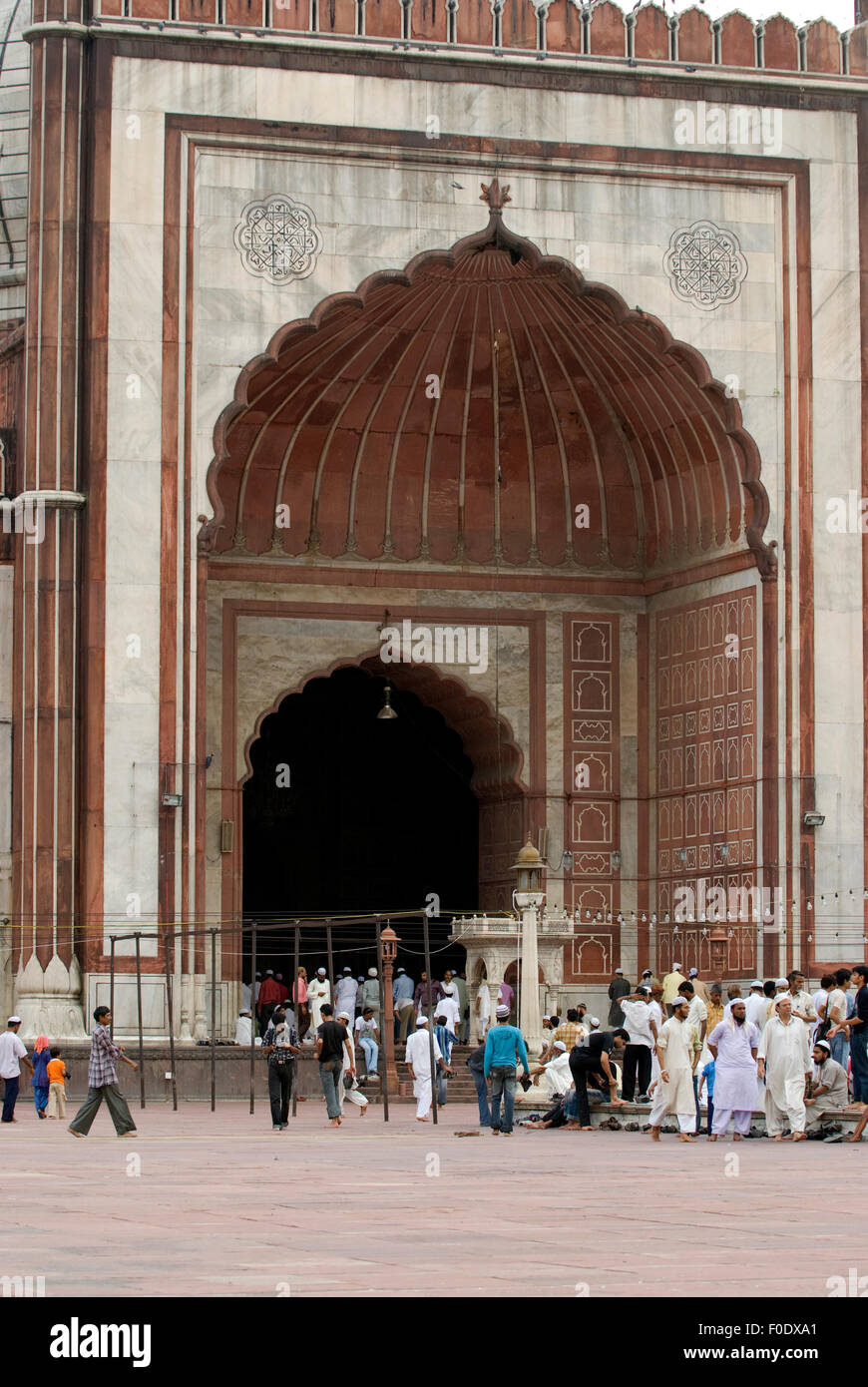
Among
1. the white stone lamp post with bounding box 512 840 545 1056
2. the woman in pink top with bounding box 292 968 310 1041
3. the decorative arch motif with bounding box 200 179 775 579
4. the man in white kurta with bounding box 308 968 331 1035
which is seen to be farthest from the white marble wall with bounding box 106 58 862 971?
the white stone lamp post with bounding box 512 840 545 1056

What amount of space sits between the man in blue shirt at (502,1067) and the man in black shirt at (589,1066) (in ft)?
1.56

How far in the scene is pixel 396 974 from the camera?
95.6ft

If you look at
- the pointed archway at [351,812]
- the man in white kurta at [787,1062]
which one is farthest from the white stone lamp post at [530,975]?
the pointed archway at [351,812]

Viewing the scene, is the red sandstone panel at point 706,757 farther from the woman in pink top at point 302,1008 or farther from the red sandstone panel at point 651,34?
the red sandstone panel at point 651,34

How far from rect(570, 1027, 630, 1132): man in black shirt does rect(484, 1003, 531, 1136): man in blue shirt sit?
0.48m

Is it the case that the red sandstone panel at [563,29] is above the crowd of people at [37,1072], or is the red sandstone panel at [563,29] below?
above

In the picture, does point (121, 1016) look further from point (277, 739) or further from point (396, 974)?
→ point (277, 739)

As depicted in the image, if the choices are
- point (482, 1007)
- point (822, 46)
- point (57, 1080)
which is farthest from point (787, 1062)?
point (822, 46)

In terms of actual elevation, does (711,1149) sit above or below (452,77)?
below

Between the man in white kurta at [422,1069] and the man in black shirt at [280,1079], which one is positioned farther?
the man in white kurta at [422,1069]

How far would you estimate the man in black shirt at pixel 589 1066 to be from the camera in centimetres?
1739

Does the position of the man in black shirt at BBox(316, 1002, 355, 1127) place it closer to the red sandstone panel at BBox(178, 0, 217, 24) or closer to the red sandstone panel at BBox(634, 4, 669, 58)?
the red sandstone panel at BBox(178, 0, 217, 24)

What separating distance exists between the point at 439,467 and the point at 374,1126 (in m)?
11.8
